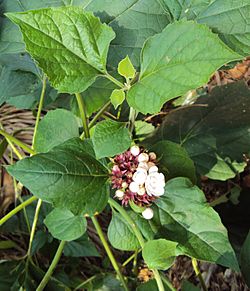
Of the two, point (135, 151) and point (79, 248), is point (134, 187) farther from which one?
point (79, 248)

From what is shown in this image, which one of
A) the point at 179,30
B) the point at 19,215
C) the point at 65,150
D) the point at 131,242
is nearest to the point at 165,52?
the point at 179,30

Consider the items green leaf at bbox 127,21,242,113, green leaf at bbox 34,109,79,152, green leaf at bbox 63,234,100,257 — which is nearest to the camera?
green leaf at bbox 127,21,242,113

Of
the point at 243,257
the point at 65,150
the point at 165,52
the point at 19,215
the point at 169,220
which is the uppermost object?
the point at 165,52

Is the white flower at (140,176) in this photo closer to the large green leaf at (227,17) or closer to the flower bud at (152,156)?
the flower bud at (152,156)

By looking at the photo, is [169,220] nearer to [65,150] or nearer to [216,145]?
[65,150]

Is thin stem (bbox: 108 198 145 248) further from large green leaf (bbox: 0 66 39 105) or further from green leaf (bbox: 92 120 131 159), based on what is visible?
large green leaf (bbox: 0 66 39 105)

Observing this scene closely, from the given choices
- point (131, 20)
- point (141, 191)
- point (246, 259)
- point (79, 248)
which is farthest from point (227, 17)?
point (79, 248)

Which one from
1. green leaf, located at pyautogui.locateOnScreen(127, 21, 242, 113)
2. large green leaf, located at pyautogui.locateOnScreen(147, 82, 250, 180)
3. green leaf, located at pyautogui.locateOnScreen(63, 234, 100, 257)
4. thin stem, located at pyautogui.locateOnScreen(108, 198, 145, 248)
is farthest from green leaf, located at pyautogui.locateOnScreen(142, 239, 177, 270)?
green leaf, located at pyautogui.locateOnScreen(63, 234, 100, 257)
